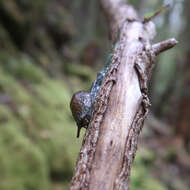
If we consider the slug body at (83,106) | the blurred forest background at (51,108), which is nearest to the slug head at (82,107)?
the slug body at (83,106)

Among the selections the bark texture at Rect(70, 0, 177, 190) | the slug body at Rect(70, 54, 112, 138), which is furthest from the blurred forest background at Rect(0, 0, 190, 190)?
the slug body at Rect(70, 54, 112, 138)

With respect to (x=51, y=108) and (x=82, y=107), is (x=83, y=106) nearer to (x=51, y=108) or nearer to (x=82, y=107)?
(x=82, y=107)

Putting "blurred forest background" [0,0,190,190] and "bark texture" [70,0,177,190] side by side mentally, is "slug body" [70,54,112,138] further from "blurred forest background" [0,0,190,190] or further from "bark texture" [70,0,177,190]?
"blurred forest background" [0,0,190,190]

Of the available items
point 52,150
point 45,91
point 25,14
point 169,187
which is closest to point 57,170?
point 52,150

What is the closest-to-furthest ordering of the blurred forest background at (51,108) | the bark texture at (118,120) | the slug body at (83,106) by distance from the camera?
the bark texture at (118,120), the slug body at (83,106), the blurred forest background at (51,108)

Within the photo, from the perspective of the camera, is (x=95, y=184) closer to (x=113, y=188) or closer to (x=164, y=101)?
(x=113, y=188)

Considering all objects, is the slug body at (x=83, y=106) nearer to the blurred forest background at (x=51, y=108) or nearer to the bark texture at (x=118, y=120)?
the bark texture at (x=118, y=120)
